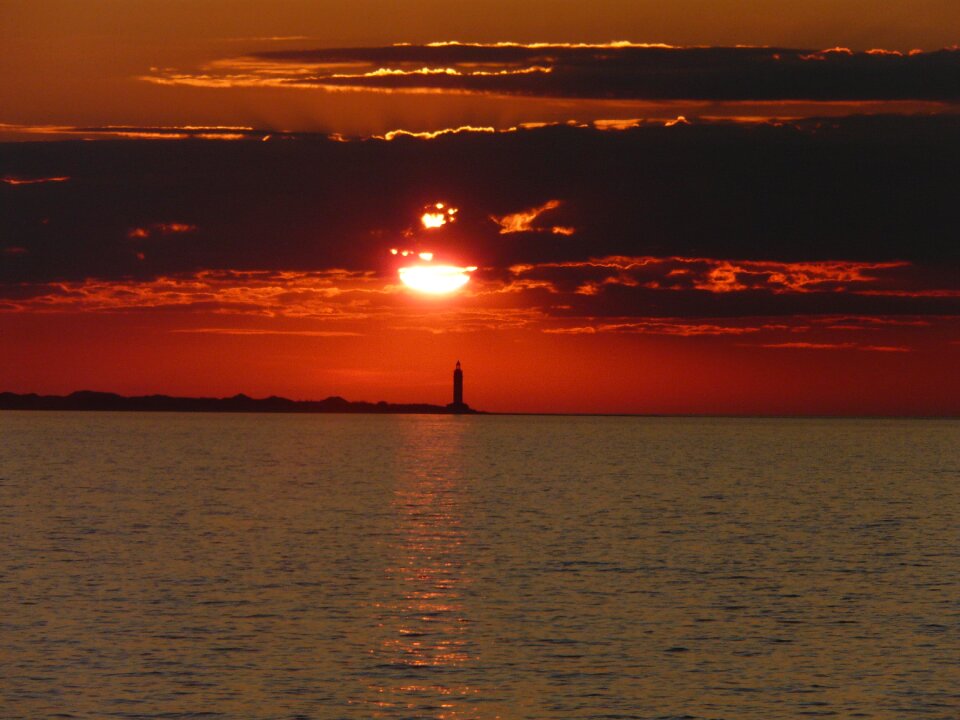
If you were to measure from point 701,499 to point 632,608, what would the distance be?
2541 inches

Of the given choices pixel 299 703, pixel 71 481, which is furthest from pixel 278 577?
pixel 71 481

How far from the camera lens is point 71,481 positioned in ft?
444

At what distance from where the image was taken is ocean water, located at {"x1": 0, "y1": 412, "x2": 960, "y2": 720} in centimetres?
3722

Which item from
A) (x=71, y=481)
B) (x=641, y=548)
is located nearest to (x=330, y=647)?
(x=641, y=548)

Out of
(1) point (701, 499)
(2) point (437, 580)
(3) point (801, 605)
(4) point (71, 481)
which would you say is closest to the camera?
(3) point (801, 605)

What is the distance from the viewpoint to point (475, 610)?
5106 cm

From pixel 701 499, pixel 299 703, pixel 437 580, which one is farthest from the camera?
pixel 701 499

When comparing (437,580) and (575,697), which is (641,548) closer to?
(437,580)

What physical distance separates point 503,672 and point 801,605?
17.2m

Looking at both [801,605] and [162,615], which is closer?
[162,615]

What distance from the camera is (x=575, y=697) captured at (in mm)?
37094

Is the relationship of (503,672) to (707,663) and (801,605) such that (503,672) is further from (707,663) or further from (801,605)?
(801,605)

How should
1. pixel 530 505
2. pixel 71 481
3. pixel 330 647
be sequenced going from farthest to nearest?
pixel 71 481, pixel 530 505, pixel 330 647

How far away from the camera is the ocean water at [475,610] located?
122 ft
